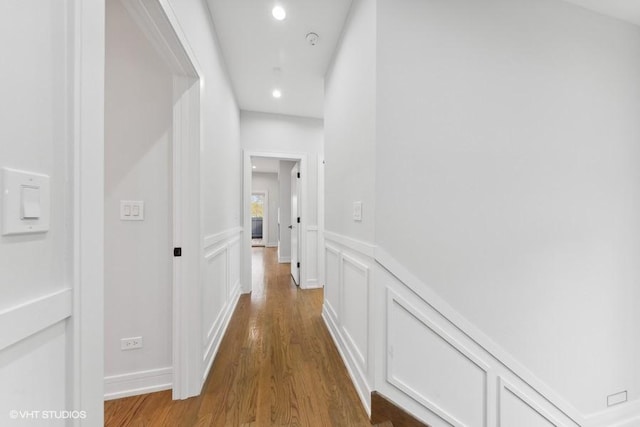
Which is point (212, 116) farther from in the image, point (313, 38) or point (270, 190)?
point (270, 190)

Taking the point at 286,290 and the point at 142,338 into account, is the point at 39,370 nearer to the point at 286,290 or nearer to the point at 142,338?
the point at 142,338

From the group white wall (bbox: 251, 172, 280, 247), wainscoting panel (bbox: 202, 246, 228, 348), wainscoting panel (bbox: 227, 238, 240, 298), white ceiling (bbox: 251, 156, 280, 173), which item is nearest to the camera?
wainscoting panel (bbox: 202, 246, 228, 348)

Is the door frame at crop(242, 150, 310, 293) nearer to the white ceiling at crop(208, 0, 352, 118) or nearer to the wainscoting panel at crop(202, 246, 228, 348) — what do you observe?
the white ceiling at crop(208, 0, 352, 118)

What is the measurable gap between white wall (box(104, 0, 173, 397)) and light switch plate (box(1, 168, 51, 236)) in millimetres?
1114

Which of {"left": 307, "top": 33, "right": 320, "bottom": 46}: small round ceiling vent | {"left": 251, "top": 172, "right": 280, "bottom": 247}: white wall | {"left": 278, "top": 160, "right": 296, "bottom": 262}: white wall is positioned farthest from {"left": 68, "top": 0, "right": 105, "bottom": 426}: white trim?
{"left": 251, "top": 172, "right": 280, "bottom": 247}: white wall

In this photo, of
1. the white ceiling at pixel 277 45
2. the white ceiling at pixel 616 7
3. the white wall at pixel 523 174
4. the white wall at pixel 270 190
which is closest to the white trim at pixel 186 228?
the white ceiling at pixel 277 45

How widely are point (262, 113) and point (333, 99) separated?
66.7 inches

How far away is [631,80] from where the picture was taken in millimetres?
1975

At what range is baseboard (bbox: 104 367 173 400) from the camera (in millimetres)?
1512

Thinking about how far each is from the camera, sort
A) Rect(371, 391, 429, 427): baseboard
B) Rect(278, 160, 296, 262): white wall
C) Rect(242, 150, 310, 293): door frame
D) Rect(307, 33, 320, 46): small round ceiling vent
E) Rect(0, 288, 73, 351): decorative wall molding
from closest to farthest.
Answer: Rect(0, 288, 73, 351): decorative wall molding
Rect(371, 391, 429, 427): baseboard
Rect(307, 33, 320, 46): small round ceiling vent
Rect(242, 150, 310, 293): door frame
Rect(278, 160, 296, 262): white wall

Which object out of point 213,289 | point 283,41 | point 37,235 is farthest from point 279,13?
point 213,289

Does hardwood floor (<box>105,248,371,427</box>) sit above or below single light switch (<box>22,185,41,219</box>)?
below

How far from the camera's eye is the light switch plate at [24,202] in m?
0.46

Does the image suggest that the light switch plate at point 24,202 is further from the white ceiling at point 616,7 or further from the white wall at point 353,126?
the white ceiling at point 616,7
